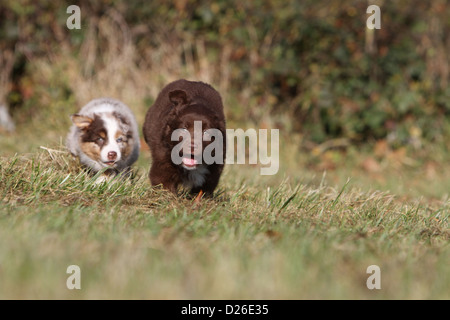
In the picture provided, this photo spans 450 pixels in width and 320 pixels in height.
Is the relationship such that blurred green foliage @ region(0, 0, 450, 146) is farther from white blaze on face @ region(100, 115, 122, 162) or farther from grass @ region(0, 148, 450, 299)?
grass @ region(0, 148, 450, 299)

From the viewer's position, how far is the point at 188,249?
3.28 metres

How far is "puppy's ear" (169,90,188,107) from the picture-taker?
455 centimetres

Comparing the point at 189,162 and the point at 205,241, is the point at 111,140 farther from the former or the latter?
the point at 205,241

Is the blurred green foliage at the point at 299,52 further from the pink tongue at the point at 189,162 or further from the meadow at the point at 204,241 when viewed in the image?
the pink tongue at the point at 189,162

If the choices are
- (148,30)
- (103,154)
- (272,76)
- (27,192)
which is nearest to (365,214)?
(103,154)

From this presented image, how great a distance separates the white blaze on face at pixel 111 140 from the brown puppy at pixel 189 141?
0.31 m

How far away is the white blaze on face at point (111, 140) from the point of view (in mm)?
4973

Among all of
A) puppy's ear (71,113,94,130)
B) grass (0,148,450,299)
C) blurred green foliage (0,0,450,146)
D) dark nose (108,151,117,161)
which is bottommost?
grass (0,148,450,299)

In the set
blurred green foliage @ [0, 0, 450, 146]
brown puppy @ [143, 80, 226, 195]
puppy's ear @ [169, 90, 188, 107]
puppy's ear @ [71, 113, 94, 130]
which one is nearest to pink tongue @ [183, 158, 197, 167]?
brown puppy @ [143, 80, 226, 195]

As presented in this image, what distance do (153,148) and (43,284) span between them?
239 centimetres

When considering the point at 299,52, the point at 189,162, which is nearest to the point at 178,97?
the point at 189,162

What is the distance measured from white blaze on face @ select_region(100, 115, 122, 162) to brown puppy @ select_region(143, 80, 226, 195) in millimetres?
313

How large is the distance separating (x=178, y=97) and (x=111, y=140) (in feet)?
2.80

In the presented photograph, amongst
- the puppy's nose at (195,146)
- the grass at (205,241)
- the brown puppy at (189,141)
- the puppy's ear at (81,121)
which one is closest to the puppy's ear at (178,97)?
the brown puppy at (189,141)
